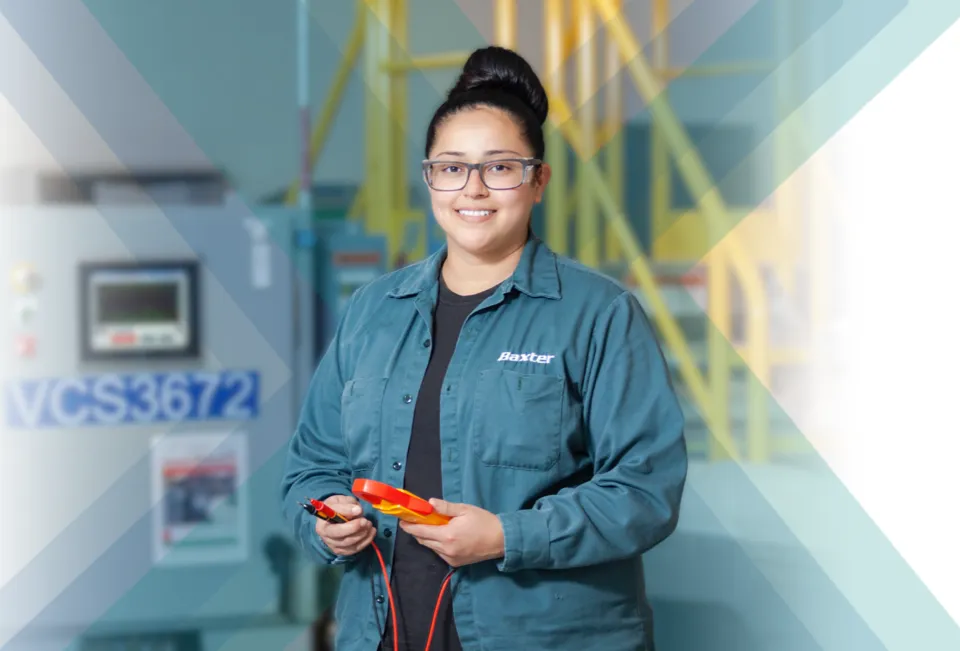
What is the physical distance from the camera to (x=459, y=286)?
1.38 m

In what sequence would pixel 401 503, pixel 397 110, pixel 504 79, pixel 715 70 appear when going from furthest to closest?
pixel 715 70 < pixel 397 110 < pixel 504 79 < pixel 401 503

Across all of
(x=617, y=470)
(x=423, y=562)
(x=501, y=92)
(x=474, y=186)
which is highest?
(x=501, y=92)

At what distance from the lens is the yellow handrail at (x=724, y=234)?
126 inches

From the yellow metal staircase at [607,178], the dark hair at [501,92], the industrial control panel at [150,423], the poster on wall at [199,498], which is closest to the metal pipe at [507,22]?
the yellow metal staircase at [607,178]

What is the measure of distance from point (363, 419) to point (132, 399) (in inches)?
69.2

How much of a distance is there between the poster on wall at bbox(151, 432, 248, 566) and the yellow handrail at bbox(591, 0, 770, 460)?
5.00 ft

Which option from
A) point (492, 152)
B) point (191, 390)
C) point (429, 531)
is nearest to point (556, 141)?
point (191, 390)

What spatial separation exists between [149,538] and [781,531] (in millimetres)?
1692

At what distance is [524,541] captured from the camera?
47.5 inches

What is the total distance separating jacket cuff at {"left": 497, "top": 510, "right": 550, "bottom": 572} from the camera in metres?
1.21

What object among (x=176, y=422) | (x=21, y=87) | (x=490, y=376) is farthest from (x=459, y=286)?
(x=21, y=87)

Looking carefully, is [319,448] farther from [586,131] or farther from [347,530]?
[586,131]

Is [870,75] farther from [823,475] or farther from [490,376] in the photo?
[490,376]

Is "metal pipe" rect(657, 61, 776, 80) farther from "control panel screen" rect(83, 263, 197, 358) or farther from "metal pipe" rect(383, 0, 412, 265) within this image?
"control panel screen" rect(83, 263, 197, 358)
